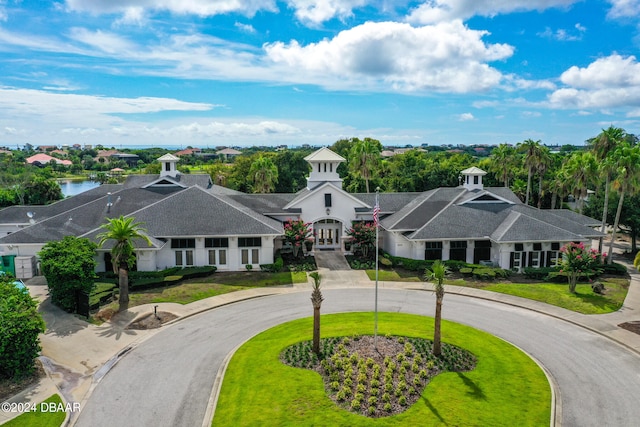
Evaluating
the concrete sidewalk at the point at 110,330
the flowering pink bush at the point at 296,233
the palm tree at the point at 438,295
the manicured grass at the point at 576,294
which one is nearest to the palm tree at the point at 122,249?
the concrete sidewalk at the point at 110,330

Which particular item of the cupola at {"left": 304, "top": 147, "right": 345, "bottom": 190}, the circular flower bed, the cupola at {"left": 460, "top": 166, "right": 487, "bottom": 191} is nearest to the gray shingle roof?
the cupola at {"left": 304, "top": 147, "right": 345, "bottom": 190}

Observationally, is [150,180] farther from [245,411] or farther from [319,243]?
[245,411]

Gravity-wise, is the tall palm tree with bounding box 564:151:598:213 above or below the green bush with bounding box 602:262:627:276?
above

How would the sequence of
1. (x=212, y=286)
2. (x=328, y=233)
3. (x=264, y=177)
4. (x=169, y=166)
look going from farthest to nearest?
(x=264, y=177) → (x=169, y=166) → (x=328, y=233) → (x=212, y=286)

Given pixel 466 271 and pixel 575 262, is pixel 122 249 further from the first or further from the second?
pixel 575 262

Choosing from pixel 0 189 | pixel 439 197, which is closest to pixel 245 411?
pixel 439 197

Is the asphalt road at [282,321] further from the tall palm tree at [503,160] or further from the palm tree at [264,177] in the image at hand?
the tall palm tree at [503,160]

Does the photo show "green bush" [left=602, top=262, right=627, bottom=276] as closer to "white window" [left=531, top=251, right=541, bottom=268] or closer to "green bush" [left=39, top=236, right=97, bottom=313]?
"white window" [left=531, top=251, right=541, bottom=268]

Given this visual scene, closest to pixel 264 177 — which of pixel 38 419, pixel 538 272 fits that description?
pixel 538 272
